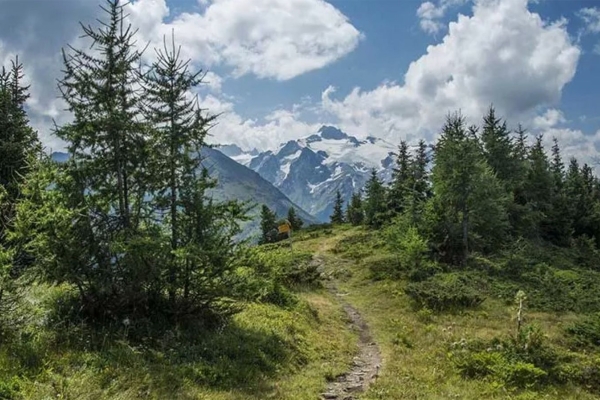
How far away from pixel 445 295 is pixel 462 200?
14.0 metres

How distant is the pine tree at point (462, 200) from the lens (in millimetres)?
38562

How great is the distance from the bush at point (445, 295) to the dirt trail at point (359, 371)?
186 inches

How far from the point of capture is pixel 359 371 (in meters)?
16.0

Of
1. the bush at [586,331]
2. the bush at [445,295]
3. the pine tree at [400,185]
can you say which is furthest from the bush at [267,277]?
the pine tree at [400,185]

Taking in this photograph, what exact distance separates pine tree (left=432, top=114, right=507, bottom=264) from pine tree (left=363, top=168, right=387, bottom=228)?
63.7ft

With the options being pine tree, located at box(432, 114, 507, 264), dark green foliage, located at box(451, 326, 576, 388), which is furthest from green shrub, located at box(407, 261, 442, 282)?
dark green foliage, located at box(451, 326, 576, 388)

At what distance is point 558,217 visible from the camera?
190 ft

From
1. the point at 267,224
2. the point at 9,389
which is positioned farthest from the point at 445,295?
the point at 267,224

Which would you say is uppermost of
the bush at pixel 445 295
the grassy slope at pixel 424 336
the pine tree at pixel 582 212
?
the pine tree at pixel 582 212

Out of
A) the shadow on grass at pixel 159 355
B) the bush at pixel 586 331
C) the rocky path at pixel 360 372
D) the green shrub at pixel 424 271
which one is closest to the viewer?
the shadow on grass at pixel 159 355

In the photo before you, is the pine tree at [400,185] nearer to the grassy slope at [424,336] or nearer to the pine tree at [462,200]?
the pine tree at [462,200]

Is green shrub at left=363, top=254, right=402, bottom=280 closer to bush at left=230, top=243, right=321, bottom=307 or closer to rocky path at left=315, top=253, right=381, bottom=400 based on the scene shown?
bush at left=230, top=243, right=321, bottom=307

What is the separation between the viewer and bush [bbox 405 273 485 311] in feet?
87.1

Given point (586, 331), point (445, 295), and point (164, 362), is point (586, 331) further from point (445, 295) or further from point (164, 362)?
point (164, 362)
